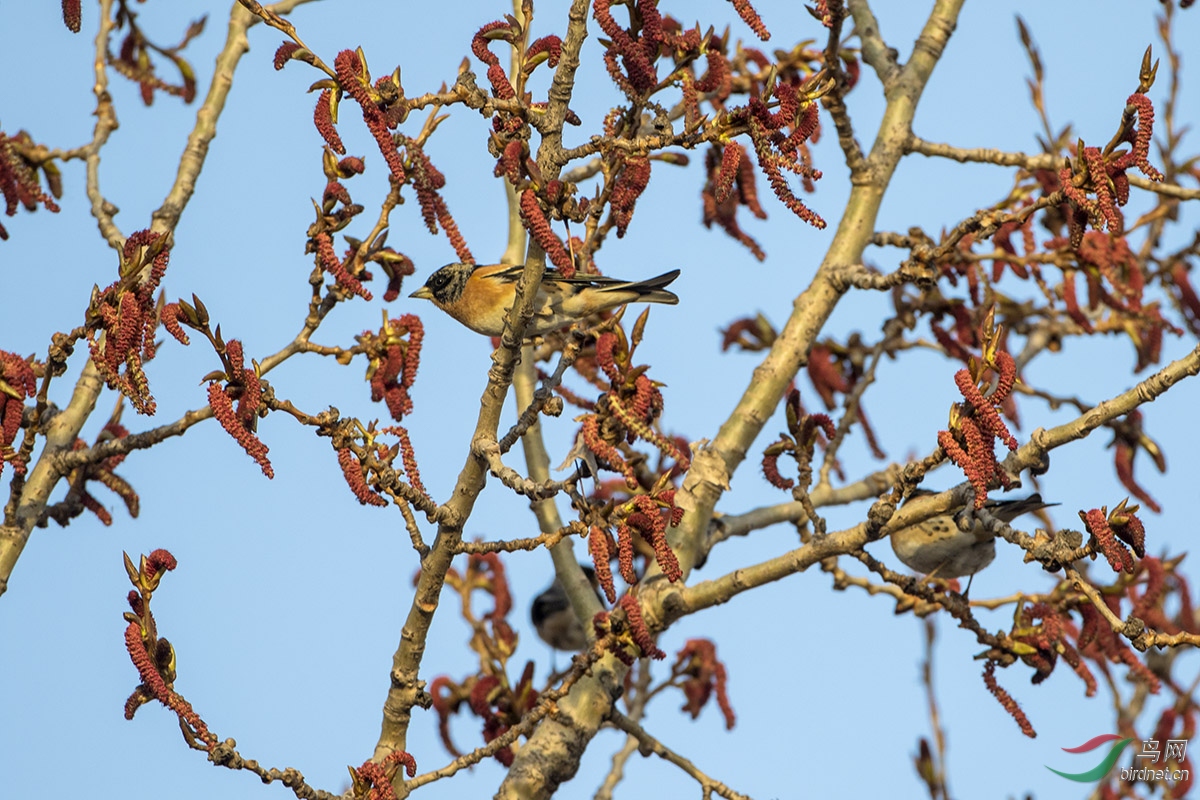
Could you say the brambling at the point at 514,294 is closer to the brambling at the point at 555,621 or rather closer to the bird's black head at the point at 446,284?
the bird's black head at the point at 446,284

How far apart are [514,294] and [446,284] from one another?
117cm

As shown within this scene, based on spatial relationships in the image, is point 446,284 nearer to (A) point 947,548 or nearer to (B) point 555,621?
(A) point 947,548

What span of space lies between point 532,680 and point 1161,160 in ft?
14.3

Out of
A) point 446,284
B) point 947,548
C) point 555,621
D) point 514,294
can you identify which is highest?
point 446,284

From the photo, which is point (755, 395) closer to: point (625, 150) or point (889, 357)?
point (889, 357)

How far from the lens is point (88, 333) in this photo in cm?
384

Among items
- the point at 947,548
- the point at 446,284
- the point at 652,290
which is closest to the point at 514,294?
the point at 652,290

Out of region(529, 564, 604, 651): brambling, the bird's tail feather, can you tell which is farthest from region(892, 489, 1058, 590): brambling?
region(529, 564, 604, 651): brambling

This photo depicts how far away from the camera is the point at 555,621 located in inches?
353

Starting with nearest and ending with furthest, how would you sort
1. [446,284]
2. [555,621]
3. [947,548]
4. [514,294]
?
[514,294] → [947,548] → [446,284] → [555,621]

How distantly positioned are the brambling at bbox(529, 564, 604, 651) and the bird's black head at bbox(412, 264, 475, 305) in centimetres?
280

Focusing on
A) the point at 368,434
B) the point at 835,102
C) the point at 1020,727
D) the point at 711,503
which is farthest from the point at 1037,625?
the point at 368,434

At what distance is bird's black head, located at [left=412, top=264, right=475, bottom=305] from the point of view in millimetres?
6547

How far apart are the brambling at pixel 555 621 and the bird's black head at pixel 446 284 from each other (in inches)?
110
